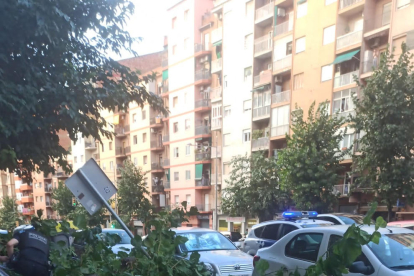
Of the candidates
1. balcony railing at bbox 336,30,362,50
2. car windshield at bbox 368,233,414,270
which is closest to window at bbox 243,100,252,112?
balcony railing at bbox 336,30,362,50

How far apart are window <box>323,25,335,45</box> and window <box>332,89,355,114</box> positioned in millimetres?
3960

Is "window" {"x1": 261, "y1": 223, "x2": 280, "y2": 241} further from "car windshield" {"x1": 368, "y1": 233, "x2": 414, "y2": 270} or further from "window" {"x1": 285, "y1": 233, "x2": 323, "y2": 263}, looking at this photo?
"car windshield" {"x1": 368, "y1": 233, "x2": 414, "y2": 270}

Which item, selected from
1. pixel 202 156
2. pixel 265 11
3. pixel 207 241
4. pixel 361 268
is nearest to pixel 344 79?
pixel 265 11

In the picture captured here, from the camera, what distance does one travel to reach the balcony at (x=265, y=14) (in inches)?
1370

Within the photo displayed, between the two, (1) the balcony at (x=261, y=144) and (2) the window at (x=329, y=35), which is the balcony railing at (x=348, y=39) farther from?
(1) the balcony at (x=261, y=144)

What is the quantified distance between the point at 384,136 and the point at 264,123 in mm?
18717

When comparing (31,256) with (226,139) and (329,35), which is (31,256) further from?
(226,139)

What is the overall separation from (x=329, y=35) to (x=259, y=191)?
12.2 meters

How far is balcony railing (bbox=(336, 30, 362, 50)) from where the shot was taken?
26.8 m

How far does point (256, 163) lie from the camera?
29156 millimetres

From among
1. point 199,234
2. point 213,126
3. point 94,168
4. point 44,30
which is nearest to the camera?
point 94,168

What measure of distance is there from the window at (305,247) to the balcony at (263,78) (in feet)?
93.4

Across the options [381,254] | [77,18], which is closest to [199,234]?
[381,254]

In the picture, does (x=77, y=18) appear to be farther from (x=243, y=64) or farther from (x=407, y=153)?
(x=243, y=64)
